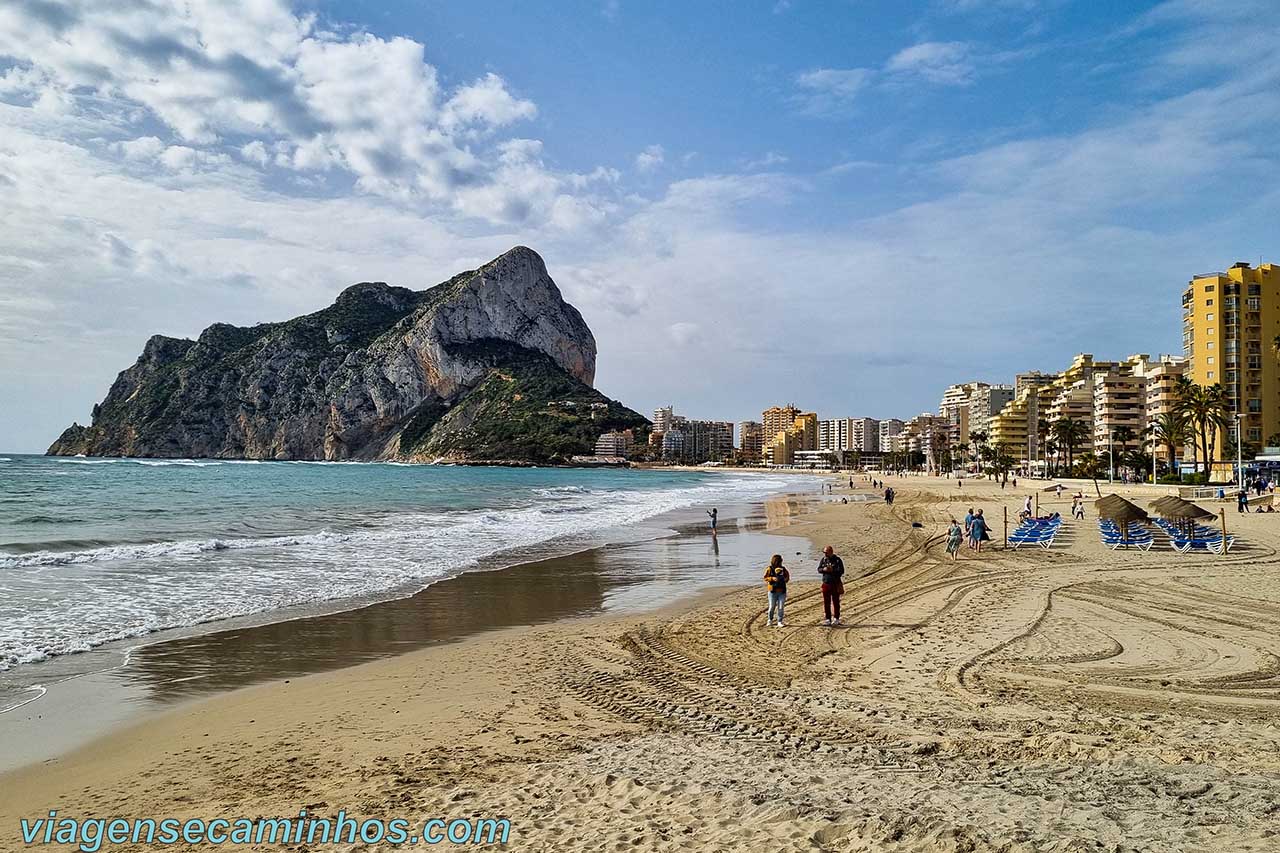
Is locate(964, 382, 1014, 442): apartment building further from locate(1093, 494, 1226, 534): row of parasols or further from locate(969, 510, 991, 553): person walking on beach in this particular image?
locate(969, 510, 991, 553): person walking on beach

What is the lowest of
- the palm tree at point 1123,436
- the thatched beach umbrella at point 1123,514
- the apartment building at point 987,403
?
the thatched beach umbrella at point 1123,514

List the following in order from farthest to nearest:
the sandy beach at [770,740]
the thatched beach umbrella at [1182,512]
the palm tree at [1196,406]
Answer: the palm tree at [1196,406] < the thatched beach umbrella at [1182,512] < the sandy beach at [770,740]

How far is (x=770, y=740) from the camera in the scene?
21.4 ft

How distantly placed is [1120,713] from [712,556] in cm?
1626

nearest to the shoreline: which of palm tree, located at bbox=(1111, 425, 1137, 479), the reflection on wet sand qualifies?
the reflection on wet sand

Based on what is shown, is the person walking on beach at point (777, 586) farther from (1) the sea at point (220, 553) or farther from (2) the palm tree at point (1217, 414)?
(2) the palm tree at point (1217, 414)

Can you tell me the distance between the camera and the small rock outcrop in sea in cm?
17462

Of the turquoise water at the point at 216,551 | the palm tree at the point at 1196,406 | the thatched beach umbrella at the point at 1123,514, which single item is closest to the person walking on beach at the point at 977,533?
the thatched beach umbrella at the point at 1123,514

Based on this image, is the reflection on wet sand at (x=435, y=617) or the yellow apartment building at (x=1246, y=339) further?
the yellow apartment building at (x=1246, y=339)

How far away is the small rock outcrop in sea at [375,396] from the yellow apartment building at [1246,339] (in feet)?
414

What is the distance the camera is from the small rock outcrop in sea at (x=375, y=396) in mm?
174625

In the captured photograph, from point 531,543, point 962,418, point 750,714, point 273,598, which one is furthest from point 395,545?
point 962,418

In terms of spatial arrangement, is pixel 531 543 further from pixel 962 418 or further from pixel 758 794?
pixel 962 418

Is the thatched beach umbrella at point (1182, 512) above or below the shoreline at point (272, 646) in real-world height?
above
